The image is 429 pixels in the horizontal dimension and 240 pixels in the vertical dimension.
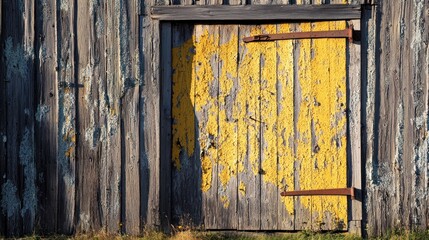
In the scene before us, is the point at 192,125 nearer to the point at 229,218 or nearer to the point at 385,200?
the point at 229,218

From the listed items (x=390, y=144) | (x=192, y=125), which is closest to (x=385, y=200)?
(x=390, y=144)

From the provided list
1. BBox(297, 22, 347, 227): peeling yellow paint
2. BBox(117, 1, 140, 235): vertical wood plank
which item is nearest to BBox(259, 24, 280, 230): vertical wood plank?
BBox(297, 22, 347, 227): peeling yellow paint

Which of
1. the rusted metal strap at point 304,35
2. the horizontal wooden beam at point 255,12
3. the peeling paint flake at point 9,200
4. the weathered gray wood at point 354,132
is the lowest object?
the peeling paint flake at point 9,200

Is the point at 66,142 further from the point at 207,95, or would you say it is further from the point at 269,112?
the point at 269,112

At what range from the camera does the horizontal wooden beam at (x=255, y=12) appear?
739 centimetres

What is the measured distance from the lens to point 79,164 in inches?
296

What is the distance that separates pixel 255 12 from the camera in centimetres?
741

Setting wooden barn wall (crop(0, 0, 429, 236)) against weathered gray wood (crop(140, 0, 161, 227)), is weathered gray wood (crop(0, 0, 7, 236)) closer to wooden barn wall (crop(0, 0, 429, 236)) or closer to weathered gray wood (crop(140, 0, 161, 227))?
wooden barn wall (crop(0, 0, 429, 236))

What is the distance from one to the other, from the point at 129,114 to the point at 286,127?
160cm

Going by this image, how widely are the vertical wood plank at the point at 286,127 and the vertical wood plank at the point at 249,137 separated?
0.21m

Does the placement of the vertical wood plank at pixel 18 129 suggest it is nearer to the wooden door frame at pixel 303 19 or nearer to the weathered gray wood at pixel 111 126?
the weathered gray wood at pixel 111 126

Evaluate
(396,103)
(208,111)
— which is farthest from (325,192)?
(208,111)

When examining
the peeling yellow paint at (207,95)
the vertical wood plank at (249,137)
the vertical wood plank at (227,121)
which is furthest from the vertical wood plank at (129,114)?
the vertical wood plank at (249,137)

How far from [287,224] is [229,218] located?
1.94 ft
